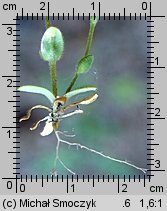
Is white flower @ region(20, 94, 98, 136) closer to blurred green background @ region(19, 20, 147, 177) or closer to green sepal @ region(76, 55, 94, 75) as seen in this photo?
green sepal @ region(76, 55, 94, 75)

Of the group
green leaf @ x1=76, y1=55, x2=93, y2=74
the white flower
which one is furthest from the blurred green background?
green leaf @ x1=76, y1=55, x2=93, y2=74

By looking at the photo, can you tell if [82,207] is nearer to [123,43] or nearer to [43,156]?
[43,156]

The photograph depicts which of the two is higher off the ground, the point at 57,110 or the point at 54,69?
the point at 54,69

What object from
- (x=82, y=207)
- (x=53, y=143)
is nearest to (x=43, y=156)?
(x=53, y=143)

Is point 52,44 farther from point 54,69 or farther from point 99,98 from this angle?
point 99,98

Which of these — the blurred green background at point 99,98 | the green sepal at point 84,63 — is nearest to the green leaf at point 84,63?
the green sepal at point 84,63

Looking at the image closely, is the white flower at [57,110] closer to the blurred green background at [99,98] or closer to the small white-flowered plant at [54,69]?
the small white-flowered plant at [54,69]

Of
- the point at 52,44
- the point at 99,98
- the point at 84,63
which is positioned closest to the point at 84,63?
the point at 84,63

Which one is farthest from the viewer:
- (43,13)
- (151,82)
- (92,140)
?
(92,140)
